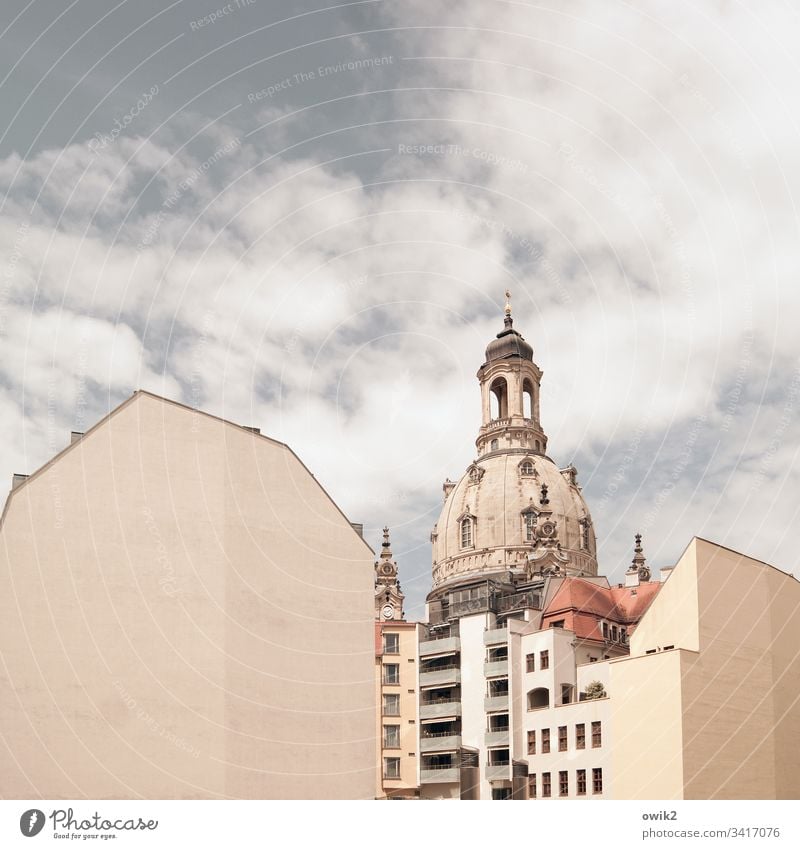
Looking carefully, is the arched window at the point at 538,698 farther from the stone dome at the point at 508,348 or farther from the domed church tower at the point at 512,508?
the stone dome at the point at 508,348

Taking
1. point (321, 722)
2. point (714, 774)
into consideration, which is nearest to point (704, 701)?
point (714, 774)

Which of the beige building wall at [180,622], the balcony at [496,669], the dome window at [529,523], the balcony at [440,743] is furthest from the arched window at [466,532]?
the beige building wall at [180,622]

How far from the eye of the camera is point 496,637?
71.9 meters

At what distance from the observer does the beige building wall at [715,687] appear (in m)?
45.1

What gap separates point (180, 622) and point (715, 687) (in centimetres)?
2297

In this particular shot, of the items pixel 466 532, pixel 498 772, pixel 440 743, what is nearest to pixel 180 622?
pixel 498 772

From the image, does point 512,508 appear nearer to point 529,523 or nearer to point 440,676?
point 529,523

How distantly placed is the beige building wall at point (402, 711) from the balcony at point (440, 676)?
54 cm

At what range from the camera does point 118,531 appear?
126ft

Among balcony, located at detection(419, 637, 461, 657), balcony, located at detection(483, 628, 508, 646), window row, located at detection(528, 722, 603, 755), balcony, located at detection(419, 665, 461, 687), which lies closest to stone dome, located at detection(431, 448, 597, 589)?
balcony, located at detection(419, 637, 461, 657)
